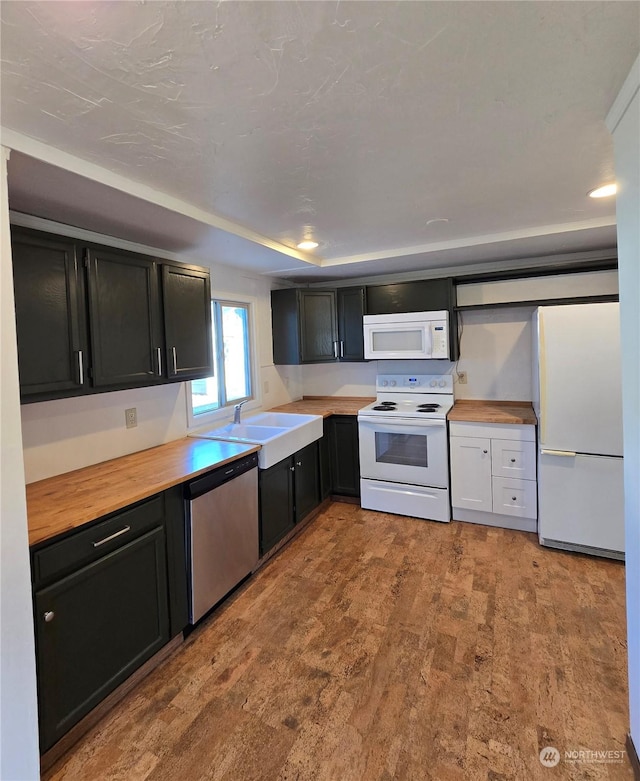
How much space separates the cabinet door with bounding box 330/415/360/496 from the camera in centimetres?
370

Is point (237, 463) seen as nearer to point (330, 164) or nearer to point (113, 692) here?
point (113, 692)

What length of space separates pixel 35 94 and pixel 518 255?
3.30 m

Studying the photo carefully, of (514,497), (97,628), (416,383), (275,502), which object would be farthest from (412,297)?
(97,628)

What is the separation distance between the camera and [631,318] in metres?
1.27

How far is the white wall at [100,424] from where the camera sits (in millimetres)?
1979

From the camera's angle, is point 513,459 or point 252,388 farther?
point 252,388

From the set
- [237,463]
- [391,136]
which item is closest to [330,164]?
[391,136]

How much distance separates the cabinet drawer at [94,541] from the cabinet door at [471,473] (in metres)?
2.35

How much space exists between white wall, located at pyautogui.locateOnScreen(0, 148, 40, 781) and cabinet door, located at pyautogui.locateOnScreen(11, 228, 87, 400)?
1.39ft

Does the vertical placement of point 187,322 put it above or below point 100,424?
above

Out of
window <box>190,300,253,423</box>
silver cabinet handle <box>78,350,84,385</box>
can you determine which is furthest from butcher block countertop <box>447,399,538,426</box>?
silver cabinet handle <box>78,350,84,385</box>

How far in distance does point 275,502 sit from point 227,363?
132 cm
